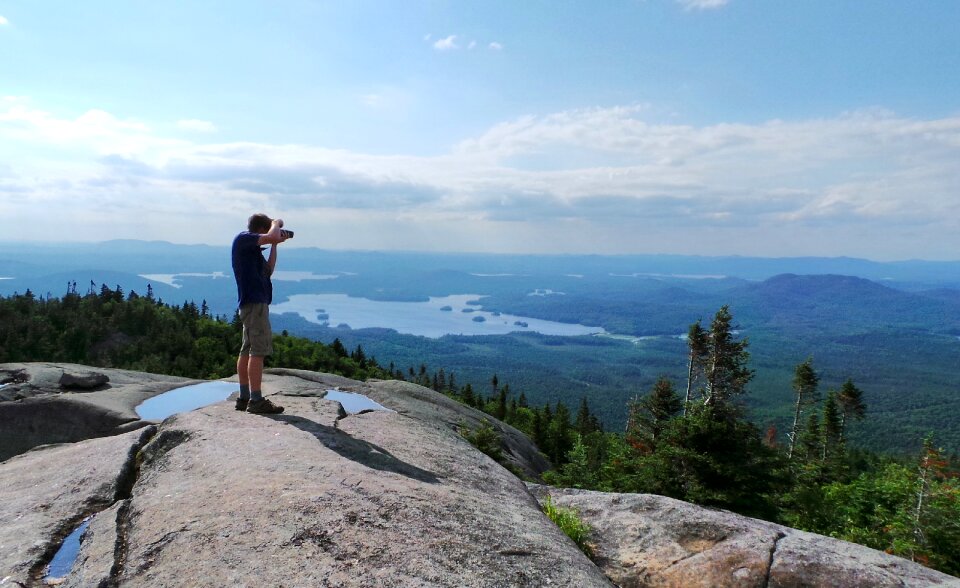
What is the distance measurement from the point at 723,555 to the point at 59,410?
45.0ft

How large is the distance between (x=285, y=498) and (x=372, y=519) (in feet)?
2.98

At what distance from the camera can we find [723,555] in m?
6.36

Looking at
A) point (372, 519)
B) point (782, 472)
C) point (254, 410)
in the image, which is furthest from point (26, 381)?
point (782, 472)

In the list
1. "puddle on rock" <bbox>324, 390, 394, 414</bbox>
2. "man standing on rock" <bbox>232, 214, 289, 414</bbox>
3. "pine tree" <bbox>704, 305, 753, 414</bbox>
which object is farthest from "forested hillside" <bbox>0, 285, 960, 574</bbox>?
"man standing on rock" <bbox>232, 214, 289, 414</bbox>

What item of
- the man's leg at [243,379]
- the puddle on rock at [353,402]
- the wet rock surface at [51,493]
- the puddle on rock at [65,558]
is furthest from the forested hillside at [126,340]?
the puddle on rock at [65,558]

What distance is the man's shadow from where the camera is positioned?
257 inches

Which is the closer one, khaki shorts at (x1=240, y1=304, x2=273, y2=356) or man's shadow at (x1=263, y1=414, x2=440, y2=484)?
man's shadow at (x1=263, y1=414, x2=440, y2=484)

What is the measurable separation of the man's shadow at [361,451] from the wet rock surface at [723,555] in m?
2.52

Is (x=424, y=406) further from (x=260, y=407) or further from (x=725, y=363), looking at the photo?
(x=725, y=363)

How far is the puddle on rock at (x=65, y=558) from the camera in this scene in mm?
4418

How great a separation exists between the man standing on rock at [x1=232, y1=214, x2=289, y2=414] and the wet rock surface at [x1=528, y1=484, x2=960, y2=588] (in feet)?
18.5

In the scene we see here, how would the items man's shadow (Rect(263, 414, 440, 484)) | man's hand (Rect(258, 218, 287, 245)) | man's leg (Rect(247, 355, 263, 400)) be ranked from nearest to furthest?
1. man's shadow (Rect(263, 414, 440, 484))
2. man's hand (Rect(258, 218, 287, 245))
3. man's leg (Rect(247, 355, 263, 400))

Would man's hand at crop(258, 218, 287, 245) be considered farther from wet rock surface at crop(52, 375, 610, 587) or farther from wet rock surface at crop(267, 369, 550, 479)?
wet rock surface at crop(267, 369, 550, 479)

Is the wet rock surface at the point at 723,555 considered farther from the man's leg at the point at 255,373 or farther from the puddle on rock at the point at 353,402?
the man's leg at the point at 255,373
